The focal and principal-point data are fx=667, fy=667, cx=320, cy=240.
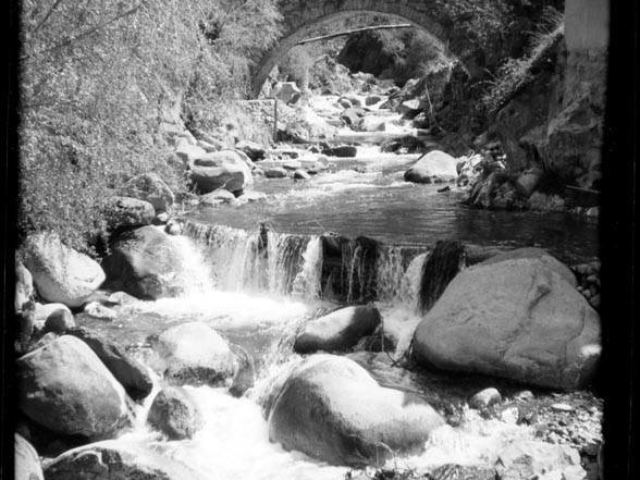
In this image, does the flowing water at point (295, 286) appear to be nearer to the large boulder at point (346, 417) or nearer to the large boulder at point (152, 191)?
the large boulder at point (346, 417)

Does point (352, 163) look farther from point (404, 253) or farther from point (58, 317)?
point (58, 317)

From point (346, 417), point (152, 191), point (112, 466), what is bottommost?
point (112, 466)

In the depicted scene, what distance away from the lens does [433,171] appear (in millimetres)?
13727

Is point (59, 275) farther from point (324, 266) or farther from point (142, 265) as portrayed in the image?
point (324, 266)

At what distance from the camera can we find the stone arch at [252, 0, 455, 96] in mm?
18484

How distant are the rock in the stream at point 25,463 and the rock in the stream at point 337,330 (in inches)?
123

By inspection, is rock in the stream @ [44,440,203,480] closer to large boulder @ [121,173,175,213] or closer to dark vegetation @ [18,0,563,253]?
dark vegetation @ [18,0,563,253]

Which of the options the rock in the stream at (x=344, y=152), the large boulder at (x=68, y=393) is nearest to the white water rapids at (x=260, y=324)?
the large boulder at (x=68, y=393)

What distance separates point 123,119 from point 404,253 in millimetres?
3681

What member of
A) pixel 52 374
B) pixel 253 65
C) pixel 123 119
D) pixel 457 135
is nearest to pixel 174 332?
pixel 52 374

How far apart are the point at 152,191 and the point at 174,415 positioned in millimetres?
5261

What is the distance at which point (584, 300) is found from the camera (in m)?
5.95

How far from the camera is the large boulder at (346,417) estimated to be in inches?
184

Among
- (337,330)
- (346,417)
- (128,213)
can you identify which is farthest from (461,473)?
(128,213)
